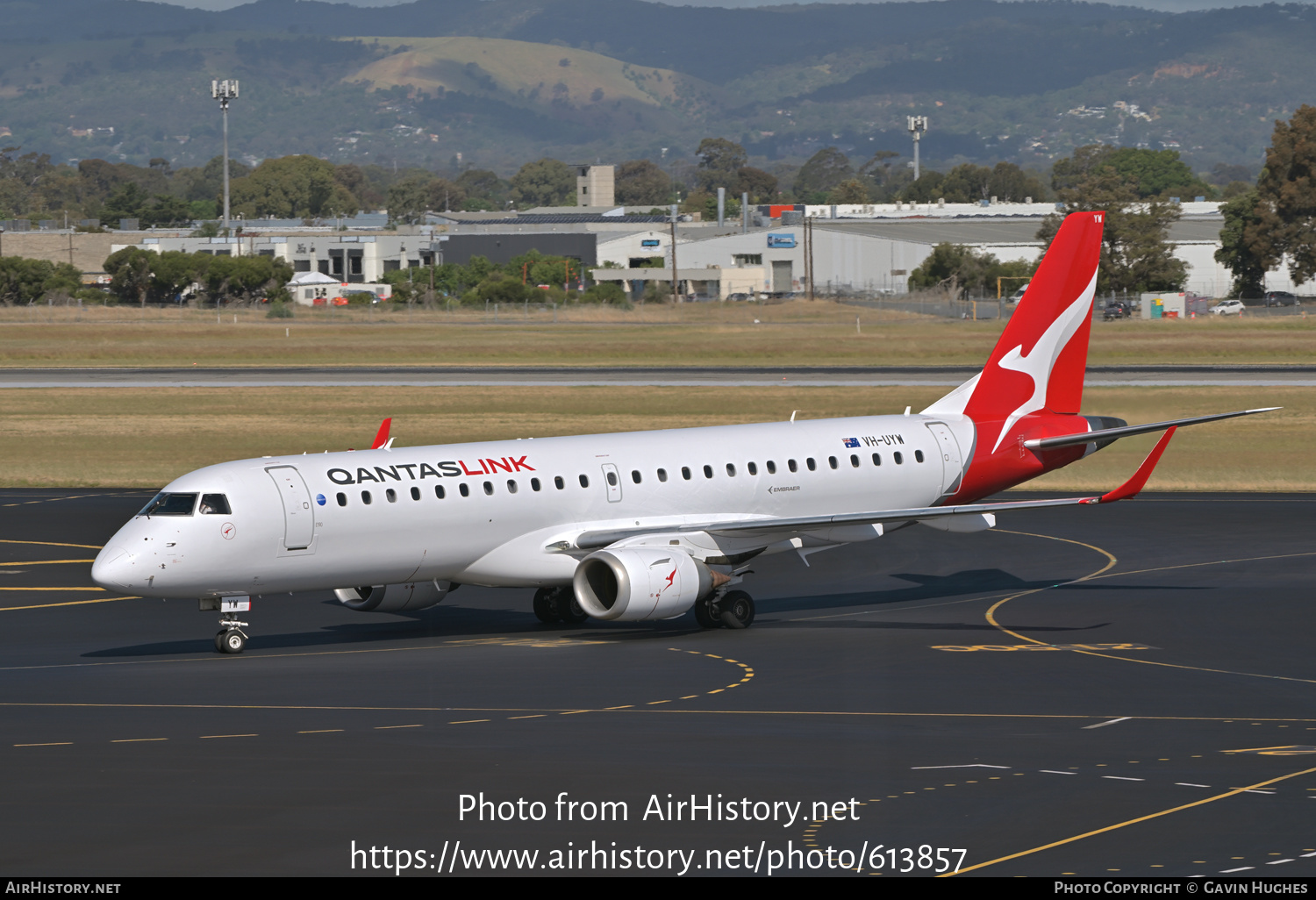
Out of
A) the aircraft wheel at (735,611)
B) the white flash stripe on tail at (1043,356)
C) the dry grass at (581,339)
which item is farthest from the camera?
the dry grass at (581,339)

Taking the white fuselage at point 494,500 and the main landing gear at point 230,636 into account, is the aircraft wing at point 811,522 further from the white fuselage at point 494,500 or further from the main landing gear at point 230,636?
the main landing gear at point 230,636

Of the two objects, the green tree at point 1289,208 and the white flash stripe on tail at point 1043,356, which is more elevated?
the green tree at point 1289,208

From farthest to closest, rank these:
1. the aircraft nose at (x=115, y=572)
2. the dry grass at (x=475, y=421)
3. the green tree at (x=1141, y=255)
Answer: the green tree at (x=1141, y=255) → the dry grass at (x=475, y=421) → the aircraft nose at (x=115, y=572)

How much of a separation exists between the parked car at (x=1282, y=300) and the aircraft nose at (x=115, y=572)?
516 ft

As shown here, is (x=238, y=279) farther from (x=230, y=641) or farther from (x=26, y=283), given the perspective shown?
(x=230, y=641)

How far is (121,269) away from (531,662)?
169892 millimetres

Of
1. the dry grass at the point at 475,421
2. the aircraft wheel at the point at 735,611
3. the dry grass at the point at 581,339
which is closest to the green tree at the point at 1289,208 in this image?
the dry grass at the point at 581,339

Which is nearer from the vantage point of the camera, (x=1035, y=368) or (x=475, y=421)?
(x=1035, y=368)

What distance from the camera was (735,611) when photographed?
114 ft

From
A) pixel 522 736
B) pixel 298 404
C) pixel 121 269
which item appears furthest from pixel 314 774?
pixel 121 269

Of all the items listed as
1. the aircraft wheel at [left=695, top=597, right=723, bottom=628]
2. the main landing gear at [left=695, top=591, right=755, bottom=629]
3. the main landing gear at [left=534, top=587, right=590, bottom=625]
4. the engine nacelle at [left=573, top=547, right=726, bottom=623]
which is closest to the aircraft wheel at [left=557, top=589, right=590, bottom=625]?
the main landing gear at [left=534, top=587, right=590, bottom=625]

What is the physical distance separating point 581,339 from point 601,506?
315 feet

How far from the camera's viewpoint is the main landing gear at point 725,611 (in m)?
34.9

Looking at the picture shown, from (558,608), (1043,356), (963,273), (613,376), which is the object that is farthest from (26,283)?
(1043,356)
